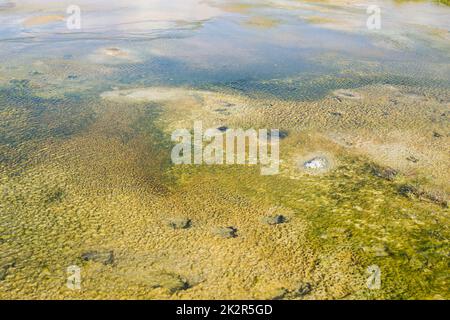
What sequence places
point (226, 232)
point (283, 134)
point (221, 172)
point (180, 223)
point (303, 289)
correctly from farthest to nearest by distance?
point (283, 134) → point (221, 172) → point (180, 223) → point (226, 232) → point (303, 289)

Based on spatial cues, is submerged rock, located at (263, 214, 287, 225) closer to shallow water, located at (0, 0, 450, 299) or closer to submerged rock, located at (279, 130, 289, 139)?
shallow water, located at (0, 0, 450, 299)

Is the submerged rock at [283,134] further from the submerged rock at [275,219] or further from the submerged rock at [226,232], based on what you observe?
the submerged rock at [226,232]

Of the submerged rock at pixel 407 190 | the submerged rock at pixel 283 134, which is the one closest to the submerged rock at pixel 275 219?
the submerged rock at pixel 407 190

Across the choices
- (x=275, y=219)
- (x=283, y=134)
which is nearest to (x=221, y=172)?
(x=275, y=219)

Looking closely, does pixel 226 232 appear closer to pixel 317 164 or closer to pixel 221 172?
pixel 221 172

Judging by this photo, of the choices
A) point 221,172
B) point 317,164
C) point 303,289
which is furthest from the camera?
point 317,164

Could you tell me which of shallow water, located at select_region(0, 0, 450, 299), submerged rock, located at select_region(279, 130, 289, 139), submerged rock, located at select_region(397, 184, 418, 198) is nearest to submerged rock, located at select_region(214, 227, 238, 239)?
shallow water, located at select_region(0, 0, 450, 299)
